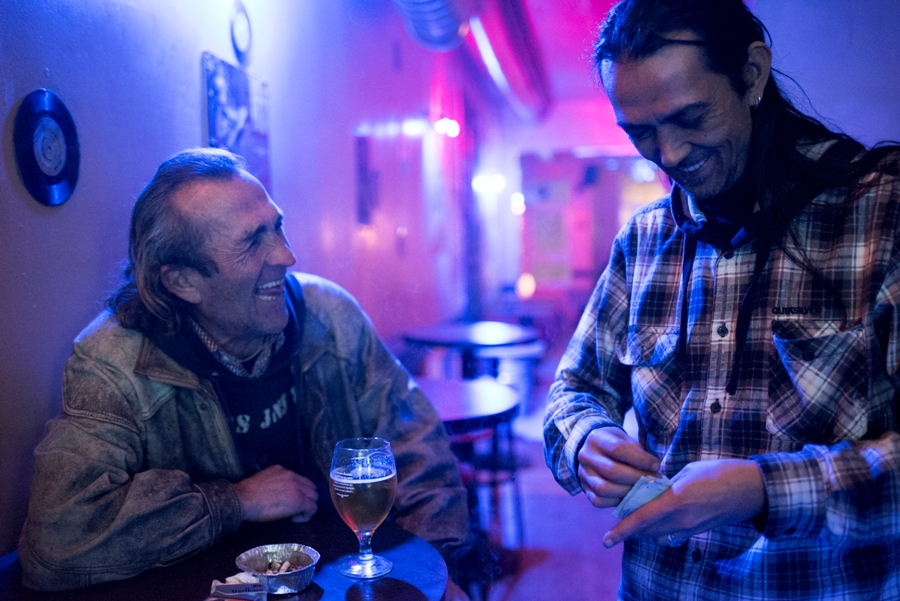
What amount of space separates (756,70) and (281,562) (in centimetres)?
119

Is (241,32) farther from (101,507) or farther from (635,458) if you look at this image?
(635,458)

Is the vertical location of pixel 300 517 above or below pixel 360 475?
below

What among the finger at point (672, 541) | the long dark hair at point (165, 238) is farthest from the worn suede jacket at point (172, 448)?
the finger at point (672, 541)

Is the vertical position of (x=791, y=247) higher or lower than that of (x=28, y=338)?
higher

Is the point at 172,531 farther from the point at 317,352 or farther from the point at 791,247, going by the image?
the point at 791,247

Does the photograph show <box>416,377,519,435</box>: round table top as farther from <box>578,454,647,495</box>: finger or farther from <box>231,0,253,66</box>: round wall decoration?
<box>231,0,253,66</box>: round wall decoration

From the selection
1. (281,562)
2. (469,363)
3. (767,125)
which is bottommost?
(469,363)

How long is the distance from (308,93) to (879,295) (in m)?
2.86

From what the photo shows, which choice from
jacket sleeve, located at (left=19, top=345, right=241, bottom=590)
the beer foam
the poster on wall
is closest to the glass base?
the beer foam

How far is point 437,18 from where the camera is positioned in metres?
3.66

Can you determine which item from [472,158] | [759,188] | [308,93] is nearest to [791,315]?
[759,188]

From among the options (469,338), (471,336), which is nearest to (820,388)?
(469,338)

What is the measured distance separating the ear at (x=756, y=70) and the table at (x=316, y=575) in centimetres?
100

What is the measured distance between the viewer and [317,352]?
1845 millimetres
